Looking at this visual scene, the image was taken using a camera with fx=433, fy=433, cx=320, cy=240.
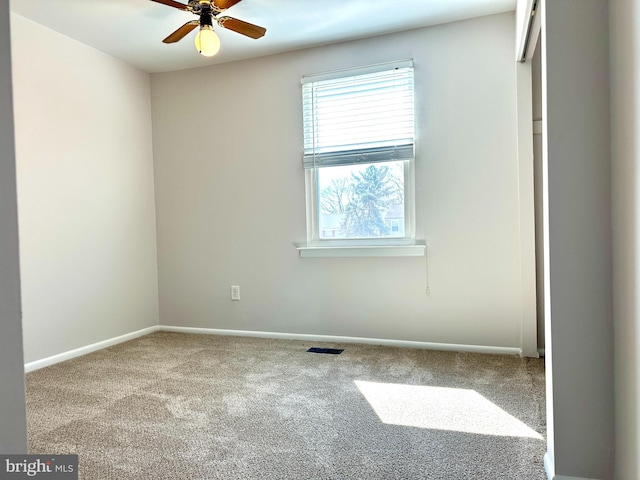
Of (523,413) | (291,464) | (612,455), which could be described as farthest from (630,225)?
(291,464)

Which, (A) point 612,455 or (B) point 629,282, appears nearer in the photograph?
(B) point 629,282

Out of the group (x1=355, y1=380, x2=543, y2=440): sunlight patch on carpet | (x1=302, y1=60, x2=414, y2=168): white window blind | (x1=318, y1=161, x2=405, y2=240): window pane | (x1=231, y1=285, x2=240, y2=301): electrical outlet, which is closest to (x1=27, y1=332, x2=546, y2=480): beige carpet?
(x1=355, y1=380, x2=543, y2=440): sunlight patch on carpet

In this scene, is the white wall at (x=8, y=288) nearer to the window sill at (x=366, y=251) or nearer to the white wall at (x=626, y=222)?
the white wall at (x=626, y=222)

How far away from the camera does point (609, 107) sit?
4.24ft

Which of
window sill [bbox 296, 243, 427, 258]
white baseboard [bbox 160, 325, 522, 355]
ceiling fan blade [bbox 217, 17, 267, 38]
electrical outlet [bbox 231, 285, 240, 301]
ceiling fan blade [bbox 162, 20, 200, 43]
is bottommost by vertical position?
white baseboard [bbox 160, 325, 522, 355]

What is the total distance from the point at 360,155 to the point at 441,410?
186 centimetres

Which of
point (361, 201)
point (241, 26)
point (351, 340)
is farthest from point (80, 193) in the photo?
point (351, 340)

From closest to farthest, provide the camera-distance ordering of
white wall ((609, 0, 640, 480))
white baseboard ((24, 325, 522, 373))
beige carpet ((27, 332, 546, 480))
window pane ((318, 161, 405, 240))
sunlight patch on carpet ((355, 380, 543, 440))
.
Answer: white wall ((609, 0, 640, 480)) → beige carpet ((27, 332, 546, 480)) → sunlight patch on carpet ((355, 380, 543, 440)) → white baseboard ((24, 325, 522, 373)) → window pane ((318, 161, 405, 240))

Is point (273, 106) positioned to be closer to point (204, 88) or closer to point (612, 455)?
point (204, 88)

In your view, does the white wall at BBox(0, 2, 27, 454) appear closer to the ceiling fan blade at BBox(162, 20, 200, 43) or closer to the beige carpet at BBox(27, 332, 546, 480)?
the beige carpet at BBox(27, 332, 546, 480)

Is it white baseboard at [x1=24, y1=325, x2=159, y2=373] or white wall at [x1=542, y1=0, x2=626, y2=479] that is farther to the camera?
white baseboard at [x1=24, y1=325, x2=159, y2=373]

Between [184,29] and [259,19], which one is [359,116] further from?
[184,29]

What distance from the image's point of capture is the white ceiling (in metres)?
2.67

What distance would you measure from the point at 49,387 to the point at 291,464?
1670mm
